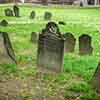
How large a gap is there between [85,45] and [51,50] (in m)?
3.01

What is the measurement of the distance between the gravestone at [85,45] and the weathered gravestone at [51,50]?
256 cm

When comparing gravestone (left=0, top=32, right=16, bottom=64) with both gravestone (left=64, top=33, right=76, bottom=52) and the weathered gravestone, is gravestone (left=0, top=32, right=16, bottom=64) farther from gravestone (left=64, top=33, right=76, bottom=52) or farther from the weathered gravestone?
gravestone (left=64, top=33, right=76, bottom=52)

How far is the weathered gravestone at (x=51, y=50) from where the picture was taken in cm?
1116

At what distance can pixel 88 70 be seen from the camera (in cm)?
1165

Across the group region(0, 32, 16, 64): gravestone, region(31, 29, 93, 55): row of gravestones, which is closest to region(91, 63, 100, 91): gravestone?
region(0, 32, 16, 64): gravestone

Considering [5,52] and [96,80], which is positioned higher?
[5,52]

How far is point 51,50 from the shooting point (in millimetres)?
11359

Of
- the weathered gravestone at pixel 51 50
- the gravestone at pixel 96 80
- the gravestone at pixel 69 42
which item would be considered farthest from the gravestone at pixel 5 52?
the gravestone at pixel 96 80

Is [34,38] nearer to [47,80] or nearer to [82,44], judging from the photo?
[82,44]

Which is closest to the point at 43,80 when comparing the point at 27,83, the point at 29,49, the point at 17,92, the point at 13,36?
the point at 27,83

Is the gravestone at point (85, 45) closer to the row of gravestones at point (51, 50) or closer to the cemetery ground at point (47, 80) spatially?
A: the cemetery ground at point (47, 80)

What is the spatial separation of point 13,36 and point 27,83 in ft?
29.0

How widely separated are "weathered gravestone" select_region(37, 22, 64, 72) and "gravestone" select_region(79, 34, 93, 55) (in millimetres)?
2556

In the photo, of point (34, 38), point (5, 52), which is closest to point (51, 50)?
point (5, 52)
